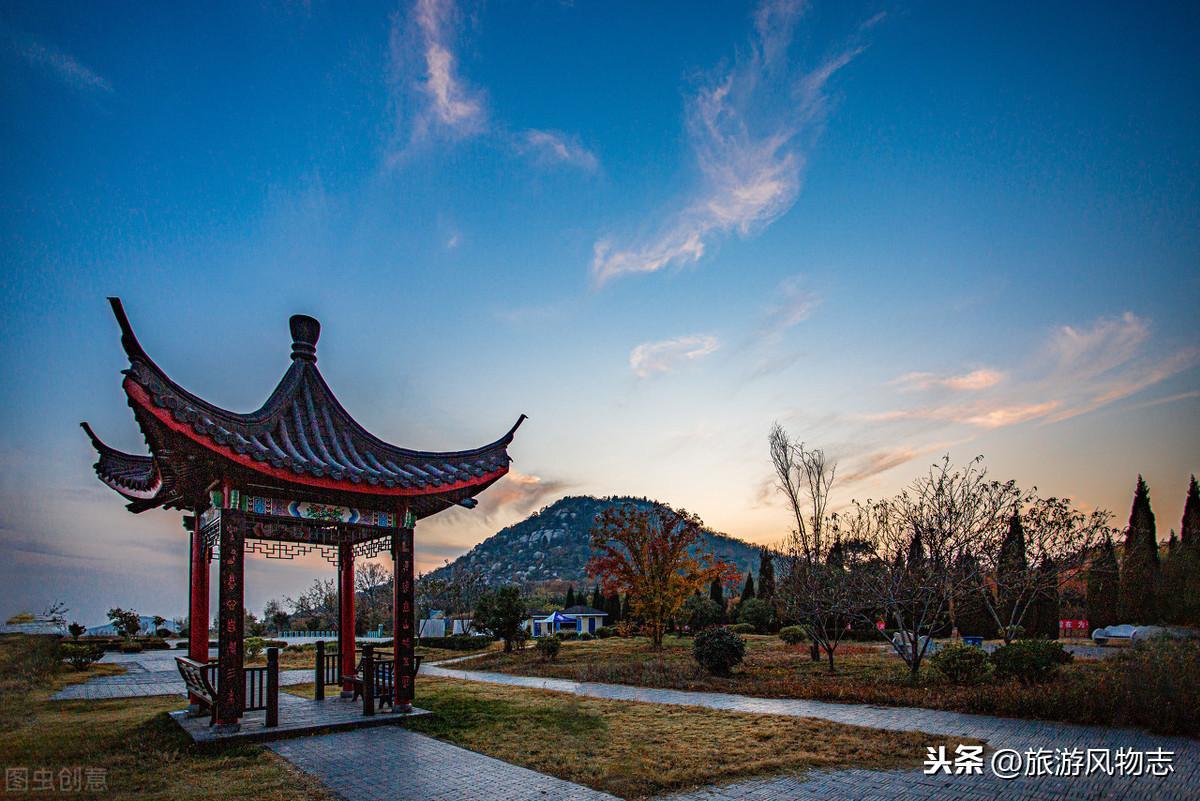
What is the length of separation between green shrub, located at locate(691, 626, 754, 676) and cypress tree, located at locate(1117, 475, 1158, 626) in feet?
60.7

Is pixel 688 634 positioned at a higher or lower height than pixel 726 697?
lower

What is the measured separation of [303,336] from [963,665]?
1217 cm

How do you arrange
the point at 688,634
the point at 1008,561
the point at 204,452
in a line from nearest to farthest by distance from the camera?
the point at 204,452, the point at 1008,561, the point at 688,634

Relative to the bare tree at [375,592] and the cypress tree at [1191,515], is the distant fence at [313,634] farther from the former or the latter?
the cypress tree at [1191,515]

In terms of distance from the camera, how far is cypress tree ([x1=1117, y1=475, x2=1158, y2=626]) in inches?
931

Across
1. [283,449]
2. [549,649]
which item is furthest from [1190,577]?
[283,449]

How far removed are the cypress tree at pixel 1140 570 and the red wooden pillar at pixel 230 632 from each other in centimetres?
2796

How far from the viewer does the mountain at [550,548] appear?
83669 millimetres

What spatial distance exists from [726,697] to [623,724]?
3204mm


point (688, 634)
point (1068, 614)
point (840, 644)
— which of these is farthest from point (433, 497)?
point (1068, 614)

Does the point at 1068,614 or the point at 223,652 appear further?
the point at 1068,614

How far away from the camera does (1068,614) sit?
2756 centimetres

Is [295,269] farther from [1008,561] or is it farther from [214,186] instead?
[1008,561]

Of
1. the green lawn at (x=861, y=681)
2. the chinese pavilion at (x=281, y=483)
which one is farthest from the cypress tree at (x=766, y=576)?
the chinese pavilion at (x=281, y=483)
